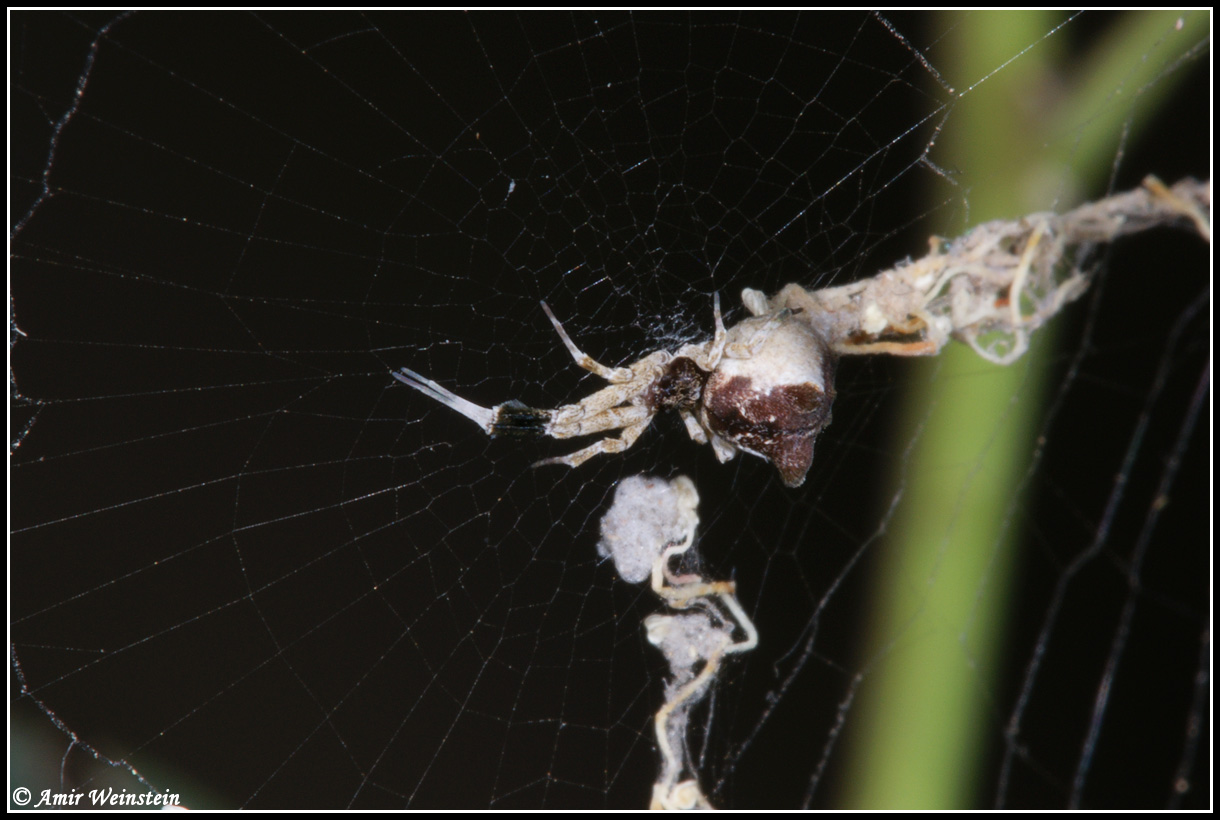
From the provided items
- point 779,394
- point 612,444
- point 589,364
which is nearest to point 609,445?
point 612,444

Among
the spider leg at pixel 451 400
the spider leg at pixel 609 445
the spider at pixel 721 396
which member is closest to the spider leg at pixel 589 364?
the spider at pixel 721 396

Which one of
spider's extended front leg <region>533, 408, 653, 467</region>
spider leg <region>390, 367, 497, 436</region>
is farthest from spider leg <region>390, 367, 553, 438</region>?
spider's extended front leg <region>533, 408, 653, 467</region>

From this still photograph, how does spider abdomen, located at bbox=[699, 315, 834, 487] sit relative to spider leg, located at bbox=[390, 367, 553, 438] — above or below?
above

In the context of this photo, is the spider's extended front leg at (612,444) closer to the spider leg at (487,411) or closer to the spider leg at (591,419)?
the spider leg at (591,419)

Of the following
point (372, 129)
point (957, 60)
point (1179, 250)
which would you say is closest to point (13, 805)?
point (372, 129)

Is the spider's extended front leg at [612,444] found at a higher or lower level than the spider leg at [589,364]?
lower

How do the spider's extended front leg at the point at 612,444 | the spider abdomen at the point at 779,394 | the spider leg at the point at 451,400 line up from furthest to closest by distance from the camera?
the spider's extended front leg at the point at 612,444
the spider leg at the point at 451,400
the spider abdomen at the point at 779,394

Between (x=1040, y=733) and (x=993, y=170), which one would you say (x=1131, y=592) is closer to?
(x=1040, y=733)

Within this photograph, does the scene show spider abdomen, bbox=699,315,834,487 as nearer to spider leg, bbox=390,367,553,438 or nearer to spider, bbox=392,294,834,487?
spider, bbox=392,294,834,487

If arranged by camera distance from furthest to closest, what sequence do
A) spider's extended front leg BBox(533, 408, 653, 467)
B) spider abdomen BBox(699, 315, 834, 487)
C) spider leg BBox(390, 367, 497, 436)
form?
spider's extended front leg BBox(533, 408, 653, 467) < spider leg BBox(390, 367, 497, 436) < spider abdomen BBox(699, 315, 834, 487)
